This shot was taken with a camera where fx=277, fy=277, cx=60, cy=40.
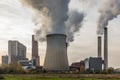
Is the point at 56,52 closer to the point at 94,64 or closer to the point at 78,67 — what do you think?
the point at 78,67

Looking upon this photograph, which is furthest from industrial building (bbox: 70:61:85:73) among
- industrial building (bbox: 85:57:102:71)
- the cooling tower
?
the cooling tower

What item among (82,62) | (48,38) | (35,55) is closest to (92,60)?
(82,62)

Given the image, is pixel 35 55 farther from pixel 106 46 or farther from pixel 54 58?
pixel 54 58

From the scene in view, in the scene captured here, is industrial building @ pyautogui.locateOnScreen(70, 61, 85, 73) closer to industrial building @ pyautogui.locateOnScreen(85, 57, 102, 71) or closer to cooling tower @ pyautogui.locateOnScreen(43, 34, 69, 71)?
industrial building @ pyautogui.locateOnScreen(85, 57, 102, 71)

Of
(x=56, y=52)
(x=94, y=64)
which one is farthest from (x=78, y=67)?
(x=56, y=52)

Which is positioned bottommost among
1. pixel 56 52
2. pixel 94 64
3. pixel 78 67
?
pixel 78 67

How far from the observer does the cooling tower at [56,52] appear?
74875 mm

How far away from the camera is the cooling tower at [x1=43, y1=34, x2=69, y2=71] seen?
74875 millimetres

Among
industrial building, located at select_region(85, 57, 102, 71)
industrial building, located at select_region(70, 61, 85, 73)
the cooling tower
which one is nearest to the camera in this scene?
the cooling tower

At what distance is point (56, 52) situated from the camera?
76000mm

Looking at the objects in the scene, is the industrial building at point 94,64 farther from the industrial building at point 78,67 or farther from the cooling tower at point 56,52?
the cooling tower at point 56,52

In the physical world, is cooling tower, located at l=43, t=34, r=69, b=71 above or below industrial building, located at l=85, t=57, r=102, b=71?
above

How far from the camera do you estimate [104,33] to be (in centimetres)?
11688

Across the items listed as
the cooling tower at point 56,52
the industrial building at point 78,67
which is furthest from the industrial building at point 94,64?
the cooling tower at point 56,52
